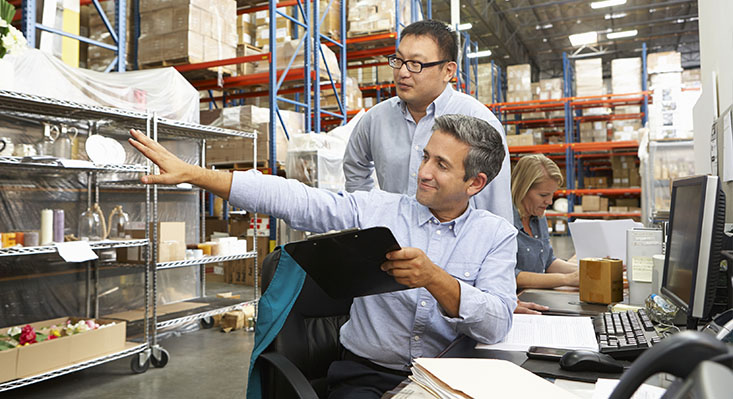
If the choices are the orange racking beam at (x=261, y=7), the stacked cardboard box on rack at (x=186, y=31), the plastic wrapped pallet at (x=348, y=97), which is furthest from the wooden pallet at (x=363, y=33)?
the stacked cardboard box on rack at (x=186, y=31)

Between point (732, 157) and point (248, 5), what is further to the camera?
point (248, 5)

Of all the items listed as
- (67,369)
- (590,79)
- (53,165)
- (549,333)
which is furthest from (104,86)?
(590,79)

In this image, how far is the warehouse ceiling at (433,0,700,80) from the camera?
47.5 feet

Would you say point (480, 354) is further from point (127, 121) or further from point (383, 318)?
point (127, 121)

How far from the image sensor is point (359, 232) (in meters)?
1.09

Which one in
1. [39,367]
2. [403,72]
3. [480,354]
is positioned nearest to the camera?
[480,354]

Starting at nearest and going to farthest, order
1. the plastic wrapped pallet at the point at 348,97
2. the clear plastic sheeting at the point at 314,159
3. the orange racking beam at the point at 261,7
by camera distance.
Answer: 1. the clear plastic sheeting at the point at 314,159
2. the orange racking beam at the point at 261,7
3. the plastic wrapped pallet at the point at 348,97

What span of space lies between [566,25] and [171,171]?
17622 mm

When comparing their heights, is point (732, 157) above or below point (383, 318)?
above

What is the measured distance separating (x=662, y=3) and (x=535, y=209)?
548 inches

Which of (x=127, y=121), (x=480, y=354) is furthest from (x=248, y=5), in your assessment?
(x=480, y=354)

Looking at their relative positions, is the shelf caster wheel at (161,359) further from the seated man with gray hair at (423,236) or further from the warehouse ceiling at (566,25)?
the warehouse ceiling at (566,25)

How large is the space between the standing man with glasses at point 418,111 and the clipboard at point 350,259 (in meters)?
0.92

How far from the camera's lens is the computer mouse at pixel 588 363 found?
118 centimetres
